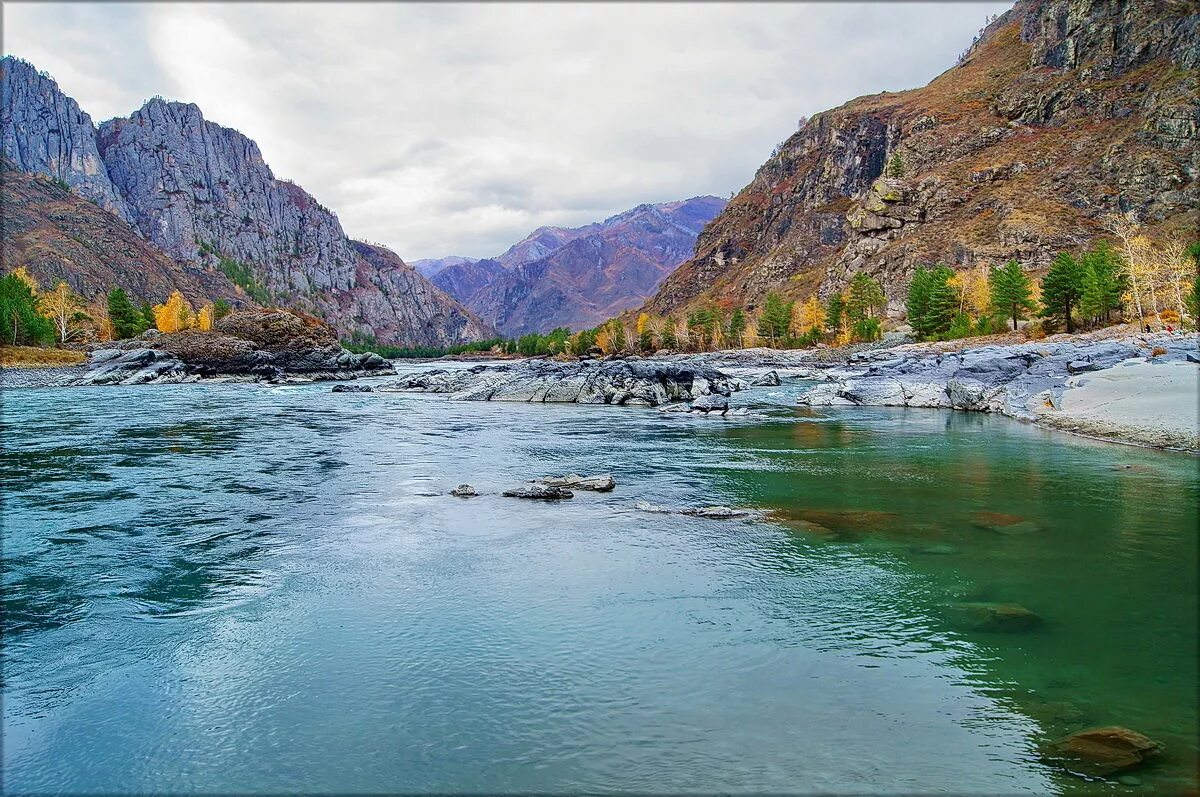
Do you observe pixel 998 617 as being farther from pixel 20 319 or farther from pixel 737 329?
pixel 737 329

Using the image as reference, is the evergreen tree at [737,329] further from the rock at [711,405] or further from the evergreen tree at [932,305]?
the rock at [711,405]

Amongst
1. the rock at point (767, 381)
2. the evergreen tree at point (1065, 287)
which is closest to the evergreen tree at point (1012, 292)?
the evergreen tree at point (1065, 287)

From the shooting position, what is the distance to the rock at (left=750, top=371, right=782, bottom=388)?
70.4 metres

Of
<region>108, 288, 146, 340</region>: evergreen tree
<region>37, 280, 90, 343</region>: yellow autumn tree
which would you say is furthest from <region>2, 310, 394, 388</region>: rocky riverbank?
<region>37, 280, 90, 343</region>: yellow autumn tree

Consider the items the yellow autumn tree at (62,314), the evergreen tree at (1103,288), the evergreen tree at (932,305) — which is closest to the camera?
the evergreen tree at (1103,288)

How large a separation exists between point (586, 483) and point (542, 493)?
1.94 m

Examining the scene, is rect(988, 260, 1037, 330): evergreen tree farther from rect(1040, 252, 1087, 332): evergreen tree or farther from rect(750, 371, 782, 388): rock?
rect(750, 371, 782, 388): rock

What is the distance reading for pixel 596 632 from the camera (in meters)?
10.6

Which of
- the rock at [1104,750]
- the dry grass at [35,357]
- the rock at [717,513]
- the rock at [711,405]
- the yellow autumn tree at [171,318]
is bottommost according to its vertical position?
the rock at [1104,750]

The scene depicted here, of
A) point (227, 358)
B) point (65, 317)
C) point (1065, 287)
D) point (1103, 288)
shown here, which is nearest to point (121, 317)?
point (65, 317)

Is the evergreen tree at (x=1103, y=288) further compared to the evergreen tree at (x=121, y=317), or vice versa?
the evergreen tree at (x=121, y=317)

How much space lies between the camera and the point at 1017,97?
16025cm

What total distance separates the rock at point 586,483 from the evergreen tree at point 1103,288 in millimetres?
68009

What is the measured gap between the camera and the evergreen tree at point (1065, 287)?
69875 millimetres
